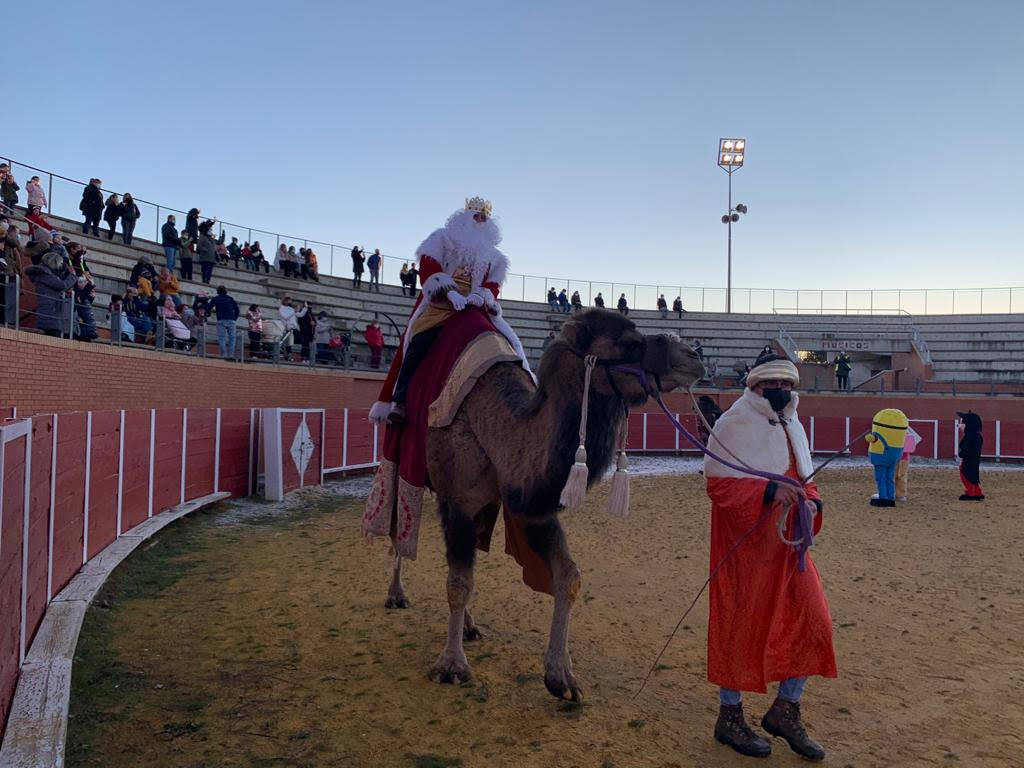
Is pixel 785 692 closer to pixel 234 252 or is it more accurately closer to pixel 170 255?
pixel 170 255

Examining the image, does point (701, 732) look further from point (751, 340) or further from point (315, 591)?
point (751, 340)

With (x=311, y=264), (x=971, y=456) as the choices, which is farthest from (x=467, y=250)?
(x=311, y=264)

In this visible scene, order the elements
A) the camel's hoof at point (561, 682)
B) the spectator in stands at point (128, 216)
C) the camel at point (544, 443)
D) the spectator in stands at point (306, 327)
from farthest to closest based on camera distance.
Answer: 1. the spectator in stands at point (306, 327)
2. the spectator in stands at point (128, 216)
3. the camel's hoof at point (561, 682)
4. the camel at point (544, 443)

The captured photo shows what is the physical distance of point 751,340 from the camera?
3897 centimetres

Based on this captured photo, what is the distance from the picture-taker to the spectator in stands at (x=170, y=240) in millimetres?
19906

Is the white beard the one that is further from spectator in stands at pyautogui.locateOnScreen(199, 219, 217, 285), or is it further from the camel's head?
spectator in stands at pyautogui.locateOnScreen(199, 219, 217, 285)

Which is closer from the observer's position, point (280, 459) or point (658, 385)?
point (658, 385)

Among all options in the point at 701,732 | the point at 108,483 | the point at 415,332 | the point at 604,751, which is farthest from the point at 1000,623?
the point at 108,483

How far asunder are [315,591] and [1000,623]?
634cm

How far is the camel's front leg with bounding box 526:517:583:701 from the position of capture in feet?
15.2

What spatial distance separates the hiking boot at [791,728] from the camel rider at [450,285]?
2.78m

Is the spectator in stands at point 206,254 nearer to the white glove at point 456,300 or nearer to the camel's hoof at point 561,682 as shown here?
the white glove at point 456,300

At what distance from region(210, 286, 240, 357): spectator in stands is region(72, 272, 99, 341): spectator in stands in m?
4.41

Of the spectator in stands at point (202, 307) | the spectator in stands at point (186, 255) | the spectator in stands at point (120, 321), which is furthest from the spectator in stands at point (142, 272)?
the spectator in stands at point (186, 255)
